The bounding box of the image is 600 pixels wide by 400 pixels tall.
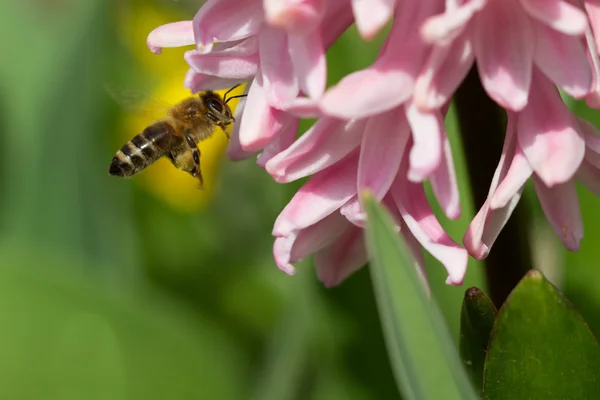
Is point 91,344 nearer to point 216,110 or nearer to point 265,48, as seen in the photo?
point 216,110

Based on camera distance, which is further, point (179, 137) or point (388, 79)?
point (179, 137)

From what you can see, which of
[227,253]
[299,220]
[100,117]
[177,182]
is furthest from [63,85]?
[299,220]

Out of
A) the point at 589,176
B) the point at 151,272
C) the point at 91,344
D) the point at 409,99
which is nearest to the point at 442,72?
the point at 409,99

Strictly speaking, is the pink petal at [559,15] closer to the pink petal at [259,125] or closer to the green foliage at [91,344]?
the pink petal at [259,125]

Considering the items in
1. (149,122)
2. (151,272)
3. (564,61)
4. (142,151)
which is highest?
(564,61)

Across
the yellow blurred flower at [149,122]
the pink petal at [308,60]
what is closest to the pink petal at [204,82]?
the pink petal at [308,60]

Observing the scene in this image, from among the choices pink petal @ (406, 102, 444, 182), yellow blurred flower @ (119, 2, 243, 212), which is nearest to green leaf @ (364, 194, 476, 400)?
pink petal @ (406, 102, 444, 182)
